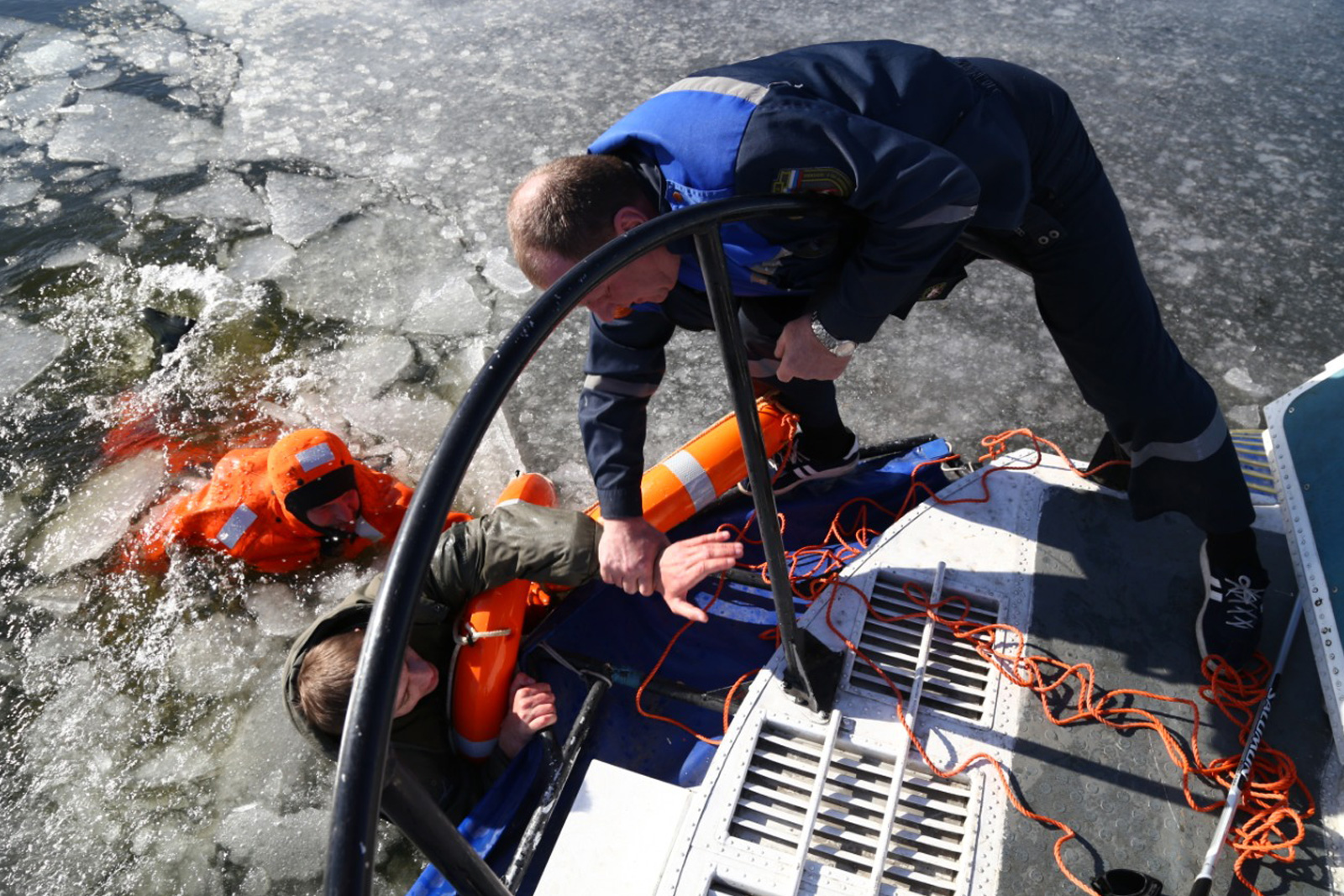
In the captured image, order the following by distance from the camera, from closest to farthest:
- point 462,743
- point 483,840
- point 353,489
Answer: point 483,840
point 462,743
point 353,489

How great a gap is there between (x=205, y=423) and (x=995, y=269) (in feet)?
9.24

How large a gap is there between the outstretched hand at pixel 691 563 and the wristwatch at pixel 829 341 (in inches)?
14.3

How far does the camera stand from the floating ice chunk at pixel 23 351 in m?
3.31

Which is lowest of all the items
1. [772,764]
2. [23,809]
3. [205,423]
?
[23,809]

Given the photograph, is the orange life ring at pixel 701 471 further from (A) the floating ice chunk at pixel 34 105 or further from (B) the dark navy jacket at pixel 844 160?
(A) the floating ice chunk at pixel 34 105

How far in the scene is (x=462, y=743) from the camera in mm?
2158

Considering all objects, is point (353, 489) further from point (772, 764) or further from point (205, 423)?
point (772, 764)

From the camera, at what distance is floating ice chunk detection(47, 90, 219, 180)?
4172mm

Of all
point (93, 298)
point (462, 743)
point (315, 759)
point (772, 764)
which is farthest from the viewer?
point (93, 298)

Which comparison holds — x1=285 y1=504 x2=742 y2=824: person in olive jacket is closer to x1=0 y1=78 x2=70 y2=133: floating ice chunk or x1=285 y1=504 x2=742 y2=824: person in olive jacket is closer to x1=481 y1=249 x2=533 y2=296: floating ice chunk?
x1=481 y1=249 x2=533 y2=296: floating ice chunk

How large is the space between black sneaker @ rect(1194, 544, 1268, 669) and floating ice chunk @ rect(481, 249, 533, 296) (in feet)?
7.99

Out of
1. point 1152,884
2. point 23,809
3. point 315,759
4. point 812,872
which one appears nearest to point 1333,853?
point 1152,884

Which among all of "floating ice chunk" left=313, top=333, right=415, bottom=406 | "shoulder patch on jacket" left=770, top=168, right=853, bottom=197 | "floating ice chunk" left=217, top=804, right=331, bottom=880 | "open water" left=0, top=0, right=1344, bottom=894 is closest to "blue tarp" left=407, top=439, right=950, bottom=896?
"open water" left=0, top=0, right=1344, bottom=894

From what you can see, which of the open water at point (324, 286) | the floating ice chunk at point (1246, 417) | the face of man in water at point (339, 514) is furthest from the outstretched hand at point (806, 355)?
the floating ice chunk at point (1246, 417)
